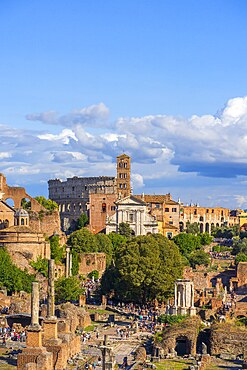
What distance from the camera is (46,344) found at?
39.2 metres

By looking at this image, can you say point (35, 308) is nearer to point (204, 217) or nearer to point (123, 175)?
point (123, 175)

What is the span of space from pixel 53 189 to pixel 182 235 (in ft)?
178

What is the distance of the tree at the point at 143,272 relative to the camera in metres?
62.3

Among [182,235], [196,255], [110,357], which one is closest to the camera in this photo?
[110,357]

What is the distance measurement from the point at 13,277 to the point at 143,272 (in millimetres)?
9694

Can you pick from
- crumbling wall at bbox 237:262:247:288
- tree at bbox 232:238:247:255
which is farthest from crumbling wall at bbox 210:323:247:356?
tree at bbox 232:238:247:255

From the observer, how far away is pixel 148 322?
56.2 meters

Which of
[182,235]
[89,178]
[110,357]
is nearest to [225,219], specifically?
[89,178]

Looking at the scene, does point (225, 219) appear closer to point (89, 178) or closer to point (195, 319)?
point (89, 178)

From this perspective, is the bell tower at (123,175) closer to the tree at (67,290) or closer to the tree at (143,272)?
the tree at (143,272)

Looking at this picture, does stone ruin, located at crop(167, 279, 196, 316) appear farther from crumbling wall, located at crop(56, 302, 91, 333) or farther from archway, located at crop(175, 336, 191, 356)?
archway, located at crop(175, 336, 191, 356)

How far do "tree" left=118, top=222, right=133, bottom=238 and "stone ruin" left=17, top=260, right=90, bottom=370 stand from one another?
6287 centimetres

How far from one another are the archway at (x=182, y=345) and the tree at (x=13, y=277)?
2023 centimetres

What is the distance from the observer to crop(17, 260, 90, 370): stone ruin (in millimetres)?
36531
